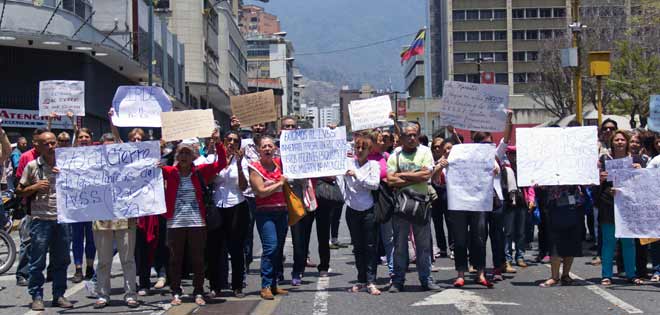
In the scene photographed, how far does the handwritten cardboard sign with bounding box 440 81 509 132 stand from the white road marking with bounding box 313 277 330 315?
253cm

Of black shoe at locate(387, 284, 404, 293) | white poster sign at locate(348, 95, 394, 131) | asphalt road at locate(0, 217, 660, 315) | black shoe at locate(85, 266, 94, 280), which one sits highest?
white poster sign at locate(348, 95, 394, 131)

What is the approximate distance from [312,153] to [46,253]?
3.24 meters

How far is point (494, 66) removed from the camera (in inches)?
4112

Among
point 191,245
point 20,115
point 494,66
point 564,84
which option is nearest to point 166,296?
point 191,245

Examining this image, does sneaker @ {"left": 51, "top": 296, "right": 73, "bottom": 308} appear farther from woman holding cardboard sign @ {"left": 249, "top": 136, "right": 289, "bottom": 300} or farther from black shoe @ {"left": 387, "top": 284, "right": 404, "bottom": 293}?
black shoe @ {"left": 387, "top": 284, "right": 404, "bottom": 293}

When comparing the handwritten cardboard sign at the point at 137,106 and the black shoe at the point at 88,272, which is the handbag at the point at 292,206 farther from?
the black shoe at the point at 88,272

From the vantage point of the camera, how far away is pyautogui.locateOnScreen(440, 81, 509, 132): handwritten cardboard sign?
11812 mm

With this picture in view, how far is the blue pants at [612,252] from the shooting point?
1162cm

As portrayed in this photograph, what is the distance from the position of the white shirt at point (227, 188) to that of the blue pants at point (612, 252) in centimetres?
461

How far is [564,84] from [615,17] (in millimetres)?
7339

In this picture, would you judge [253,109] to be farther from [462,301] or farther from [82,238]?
[462,301]

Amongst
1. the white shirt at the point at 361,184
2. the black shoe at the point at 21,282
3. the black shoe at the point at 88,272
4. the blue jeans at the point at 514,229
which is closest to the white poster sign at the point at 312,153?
the white shirt at the point at 361,184

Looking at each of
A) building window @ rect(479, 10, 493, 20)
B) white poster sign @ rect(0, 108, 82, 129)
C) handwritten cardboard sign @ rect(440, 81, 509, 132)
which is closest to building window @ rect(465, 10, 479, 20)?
building window @ rect(479, 10, 493, 20)

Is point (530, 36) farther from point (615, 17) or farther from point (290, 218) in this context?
point (290, 218)
